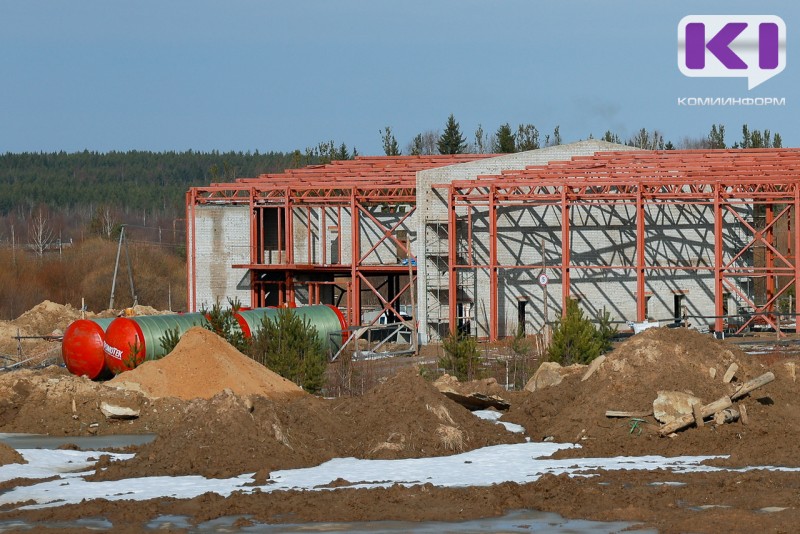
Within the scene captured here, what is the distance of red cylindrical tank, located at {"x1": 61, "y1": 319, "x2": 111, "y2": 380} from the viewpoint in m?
33.8

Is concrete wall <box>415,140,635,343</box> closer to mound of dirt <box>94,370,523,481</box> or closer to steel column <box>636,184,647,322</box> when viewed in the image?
steel column <box>636,184,647,322</box>

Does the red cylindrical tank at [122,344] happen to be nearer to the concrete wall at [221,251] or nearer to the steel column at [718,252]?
the steel column at [718,252]

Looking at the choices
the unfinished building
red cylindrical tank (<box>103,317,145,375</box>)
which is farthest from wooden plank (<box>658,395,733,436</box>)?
the unfinished building

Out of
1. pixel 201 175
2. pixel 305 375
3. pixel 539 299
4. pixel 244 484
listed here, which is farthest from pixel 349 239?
pixel 201 175

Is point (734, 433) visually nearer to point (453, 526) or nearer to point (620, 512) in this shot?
point (620, 512)

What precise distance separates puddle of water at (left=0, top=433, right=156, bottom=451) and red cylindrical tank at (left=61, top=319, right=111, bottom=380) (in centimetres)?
786

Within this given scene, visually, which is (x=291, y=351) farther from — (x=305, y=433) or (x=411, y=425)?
(x=411, y=425)

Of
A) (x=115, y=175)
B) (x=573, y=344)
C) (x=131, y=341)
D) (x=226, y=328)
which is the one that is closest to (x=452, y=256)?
(x=573, y=344)

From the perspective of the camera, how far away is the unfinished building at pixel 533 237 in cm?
4397

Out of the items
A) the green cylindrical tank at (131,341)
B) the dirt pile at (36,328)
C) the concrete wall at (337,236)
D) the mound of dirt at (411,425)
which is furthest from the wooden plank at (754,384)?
the concrete wall at (337,236)

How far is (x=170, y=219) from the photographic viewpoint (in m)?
132

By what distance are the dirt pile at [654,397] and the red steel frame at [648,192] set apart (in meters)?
16.4

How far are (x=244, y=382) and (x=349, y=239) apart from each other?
2564 cm

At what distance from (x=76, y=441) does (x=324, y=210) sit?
27493 millimetres
